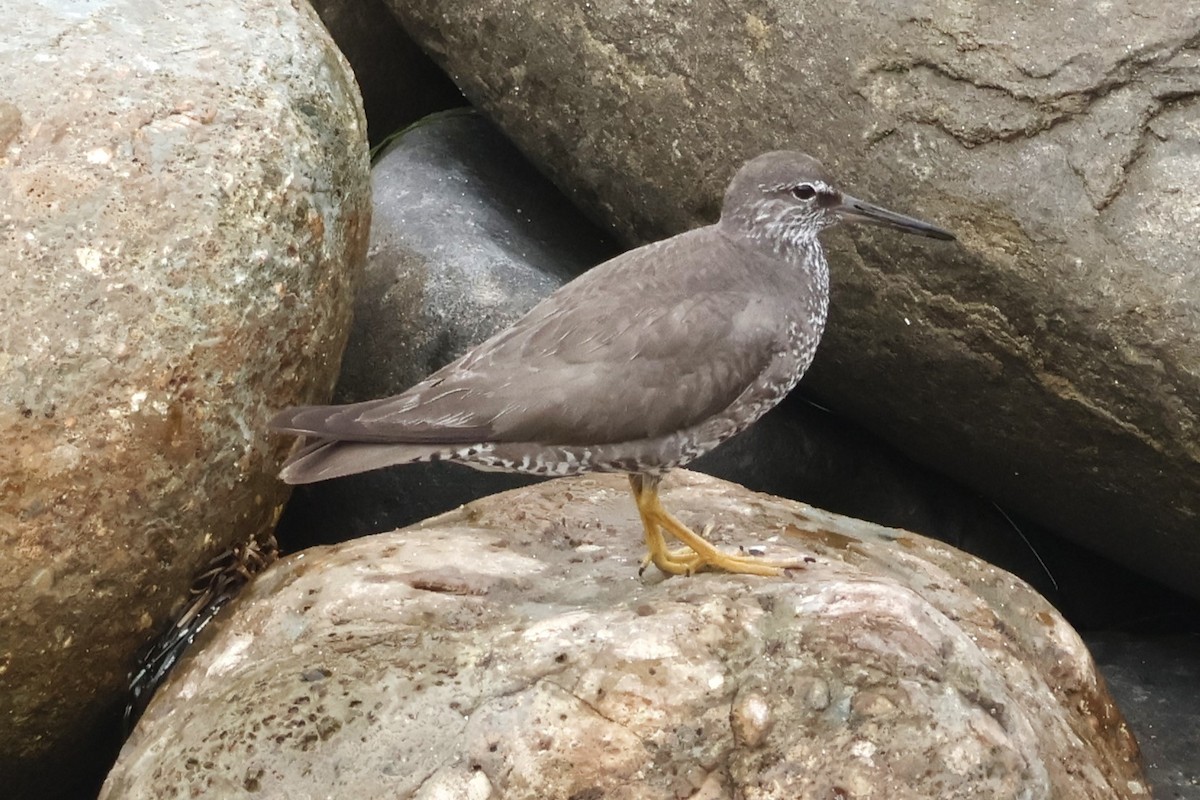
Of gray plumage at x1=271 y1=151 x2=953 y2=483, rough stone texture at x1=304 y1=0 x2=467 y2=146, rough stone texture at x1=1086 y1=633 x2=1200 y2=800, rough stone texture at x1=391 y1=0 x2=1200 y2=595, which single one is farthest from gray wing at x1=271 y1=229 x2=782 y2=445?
rough stone texture at x1=304 y1=0 x2=467 y2=146

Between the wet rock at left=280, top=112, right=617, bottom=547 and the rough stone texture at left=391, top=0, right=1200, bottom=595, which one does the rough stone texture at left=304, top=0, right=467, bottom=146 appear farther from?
the rough stone texture at left=391, top=0, right=1200, bottom=595

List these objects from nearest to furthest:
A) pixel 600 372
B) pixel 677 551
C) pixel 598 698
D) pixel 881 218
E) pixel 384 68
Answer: pixel 598 698 → pixel 600 372 → pixel 677 551 → pixel 881 218 → pixel 384 68

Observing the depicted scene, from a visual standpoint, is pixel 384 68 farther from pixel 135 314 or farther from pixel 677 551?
pixel 677 551

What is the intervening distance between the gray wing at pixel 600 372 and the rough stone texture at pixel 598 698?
0.43 meters

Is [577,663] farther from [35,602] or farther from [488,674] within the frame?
[35,602]

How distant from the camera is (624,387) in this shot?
357cm

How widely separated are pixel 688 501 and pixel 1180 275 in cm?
178

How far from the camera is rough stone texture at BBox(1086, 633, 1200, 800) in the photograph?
13.3ft

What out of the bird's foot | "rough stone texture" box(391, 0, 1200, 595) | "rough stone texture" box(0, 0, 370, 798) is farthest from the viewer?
"rough stone texture" box(391, 0, 1200, 595)

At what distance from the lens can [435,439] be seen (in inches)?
138

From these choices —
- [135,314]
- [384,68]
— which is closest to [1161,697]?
[135,314]

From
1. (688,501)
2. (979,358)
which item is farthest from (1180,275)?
(688,501)

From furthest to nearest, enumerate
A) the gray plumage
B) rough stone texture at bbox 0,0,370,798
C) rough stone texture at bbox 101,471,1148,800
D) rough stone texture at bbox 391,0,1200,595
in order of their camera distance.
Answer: rough stone texture at bbox 391,0,1200,595 → the gray plumage → rough stone texture at bbox 0,0,370,798 → rough stone texture at bbox 101,471,1148,800

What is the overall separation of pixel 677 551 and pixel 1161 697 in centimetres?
203
